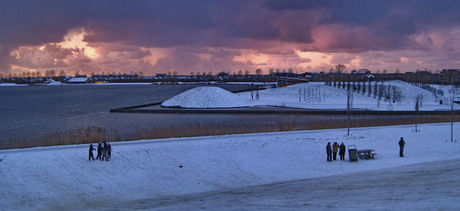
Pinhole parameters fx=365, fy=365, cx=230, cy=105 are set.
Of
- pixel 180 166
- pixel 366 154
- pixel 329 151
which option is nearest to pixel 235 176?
Result: pixel 180 166

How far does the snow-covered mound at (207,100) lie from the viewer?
61469 mm

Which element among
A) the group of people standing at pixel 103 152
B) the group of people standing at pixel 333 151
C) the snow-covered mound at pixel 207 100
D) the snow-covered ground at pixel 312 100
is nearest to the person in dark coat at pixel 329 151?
the group of people standing at pixel 333 151

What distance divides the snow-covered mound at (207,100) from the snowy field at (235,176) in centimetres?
3683

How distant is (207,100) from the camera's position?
206ft

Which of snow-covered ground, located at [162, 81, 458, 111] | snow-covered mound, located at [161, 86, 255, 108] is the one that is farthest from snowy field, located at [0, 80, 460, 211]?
snow-covered mound, located at [161, 86, 255, 108]

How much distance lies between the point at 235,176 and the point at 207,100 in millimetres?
46218

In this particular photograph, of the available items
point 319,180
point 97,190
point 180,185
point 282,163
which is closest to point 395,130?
point 282,163

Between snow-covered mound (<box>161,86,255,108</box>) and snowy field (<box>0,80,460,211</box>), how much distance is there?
121ft

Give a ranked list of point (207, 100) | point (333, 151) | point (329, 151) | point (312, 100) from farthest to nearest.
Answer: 1. point (312, 100)
2. point (207, 100)
3. point (333, 151)
4. point (329, 151)

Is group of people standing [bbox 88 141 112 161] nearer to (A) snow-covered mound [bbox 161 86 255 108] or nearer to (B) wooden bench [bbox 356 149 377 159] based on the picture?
(B) wooden bench [bbox 356 149 377 159]

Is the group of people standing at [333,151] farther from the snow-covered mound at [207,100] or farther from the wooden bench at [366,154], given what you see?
the snow-covered mound at [207,100]

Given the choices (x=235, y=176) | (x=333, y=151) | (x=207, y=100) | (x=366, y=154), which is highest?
(x=207, y=100)

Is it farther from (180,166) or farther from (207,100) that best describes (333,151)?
(207,100)

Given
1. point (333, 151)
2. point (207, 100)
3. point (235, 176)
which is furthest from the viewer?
point (207, 100)
